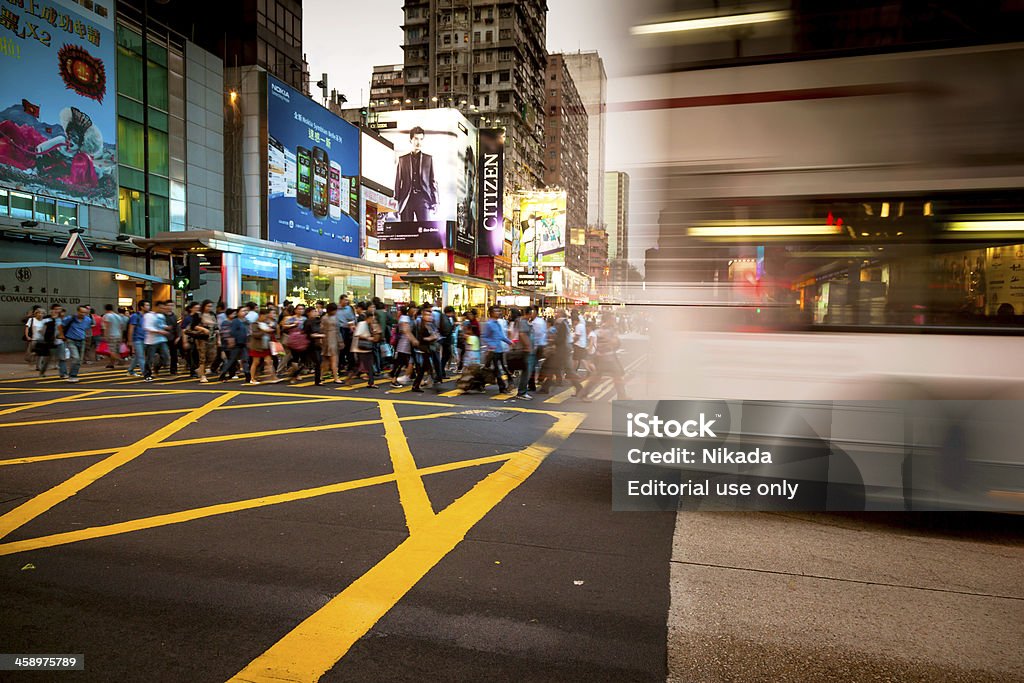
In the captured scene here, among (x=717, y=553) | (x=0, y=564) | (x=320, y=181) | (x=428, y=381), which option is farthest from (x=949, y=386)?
(x=320, y=181)

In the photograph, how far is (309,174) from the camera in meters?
33.0

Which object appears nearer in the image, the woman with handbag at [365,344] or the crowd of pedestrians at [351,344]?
the crowd of pedestrians at [351,344]

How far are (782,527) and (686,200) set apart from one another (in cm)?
252

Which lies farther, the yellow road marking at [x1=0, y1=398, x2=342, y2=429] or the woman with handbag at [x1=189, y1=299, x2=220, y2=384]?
the woman with handbag at [x1=189, y1=299, x2=220, y2=384]

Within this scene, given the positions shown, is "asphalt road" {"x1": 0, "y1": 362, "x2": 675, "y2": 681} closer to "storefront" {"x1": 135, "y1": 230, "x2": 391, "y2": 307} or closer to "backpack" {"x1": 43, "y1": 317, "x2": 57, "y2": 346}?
"backpack" {"x1": 43, "y1": 317, "x2": 57, "y2": 346}

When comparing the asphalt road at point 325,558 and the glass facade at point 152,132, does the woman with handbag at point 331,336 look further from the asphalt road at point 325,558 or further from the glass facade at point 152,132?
the glass facade at point 152,132

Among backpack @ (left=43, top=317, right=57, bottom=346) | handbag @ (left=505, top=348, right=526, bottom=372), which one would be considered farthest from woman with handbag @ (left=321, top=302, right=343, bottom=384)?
backpack @ (left=43, top=317, right=57, bottom=346)

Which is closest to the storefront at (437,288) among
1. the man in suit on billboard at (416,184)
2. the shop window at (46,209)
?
the man in suit on billboard at (416,184)

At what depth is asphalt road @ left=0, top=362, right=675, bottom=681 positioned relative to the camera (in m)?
2.87

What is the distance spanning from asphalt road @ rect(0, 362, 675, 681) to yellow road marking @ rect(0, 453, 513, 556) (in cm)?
2

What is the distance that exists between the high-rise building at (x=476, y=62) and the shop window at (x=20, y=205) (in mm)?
50686

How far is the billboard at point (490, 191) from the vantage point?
5212 cm

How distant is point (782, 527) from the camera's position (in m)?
4.70

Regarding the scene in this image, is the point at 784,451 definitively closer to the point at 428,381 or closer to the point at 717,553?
the point at 717,553
